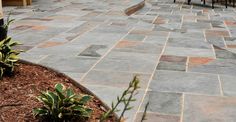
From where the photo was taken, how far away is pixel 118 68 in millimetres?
5102

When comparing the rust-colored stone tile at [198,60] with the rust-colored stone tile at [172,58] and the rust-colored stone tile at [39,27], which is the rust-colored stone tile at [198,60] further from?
the rust-colored stone tile at [39,27]

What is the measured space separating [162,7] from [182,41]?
512 cm

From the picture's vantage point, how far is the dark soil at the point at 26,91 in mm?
3162

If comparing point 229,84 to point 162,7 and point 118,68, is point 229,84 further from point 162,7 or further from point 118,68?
point 162,7

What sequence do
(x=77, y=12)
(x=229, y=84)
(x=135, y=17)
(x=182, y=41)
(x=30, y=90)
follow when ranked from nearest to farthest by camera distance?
(x=30, y=90)
(x=229, y=84)
(x=182, y=41)
(x=135, y=17)
(x=77, y=12)

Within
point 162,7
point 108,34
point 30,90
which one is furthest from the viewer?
point 162,7

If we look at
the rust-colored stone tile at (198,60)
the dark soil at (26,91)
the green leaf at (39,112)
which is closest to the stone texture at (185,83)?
the rust-colored stone tile at (198,60)

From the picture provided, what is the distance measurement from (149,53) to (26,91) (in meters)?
2.72

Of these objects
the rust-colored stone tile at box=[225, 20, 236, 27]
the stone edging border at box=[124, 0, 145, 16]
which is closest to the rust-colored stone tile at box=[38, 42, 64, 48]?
the stone edging border at box=[124, 0, 145, 16]

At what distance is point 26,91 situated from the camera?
3639 mm

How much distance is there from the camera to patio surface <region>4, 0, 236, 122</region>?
3930 mm

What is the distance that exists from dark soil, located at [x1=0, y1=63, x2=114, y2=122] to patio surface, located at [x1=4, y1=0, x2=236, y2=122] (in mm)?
308

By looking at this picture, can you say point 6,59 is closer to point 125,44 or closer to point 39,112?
point 39,112

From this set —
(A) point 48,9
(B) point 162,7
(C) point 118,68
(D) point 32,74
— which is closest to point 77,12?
(A) point 48,9
